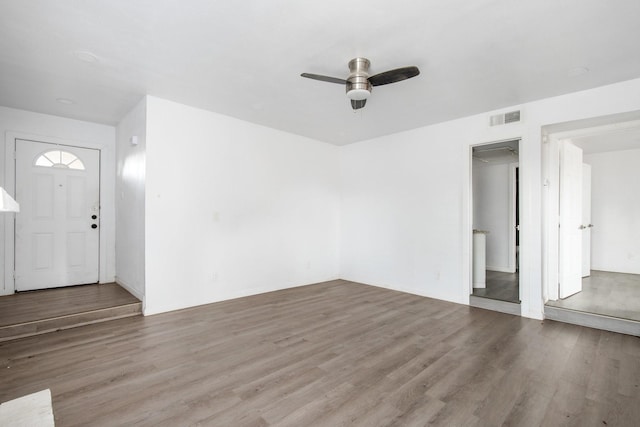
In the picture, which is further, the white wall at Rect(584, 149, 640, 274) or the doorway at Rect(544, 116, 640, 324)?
the white wall at Rect(584, 149, 640, 274)

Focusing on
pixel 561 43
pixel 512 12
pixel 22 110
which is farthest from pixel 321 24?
pixel 22 110

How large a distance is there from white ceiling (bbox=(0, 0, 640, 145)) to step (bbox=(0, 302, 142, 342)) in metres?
2.71

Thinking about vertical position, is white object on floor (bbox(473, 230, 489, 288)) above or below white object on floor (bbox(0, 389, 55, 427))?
above

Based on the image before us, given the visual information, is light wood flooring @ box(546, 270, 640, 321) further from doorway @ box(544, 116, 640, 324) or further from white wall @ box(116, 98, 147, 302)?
white wall @ box(116, 98, 147, 302)

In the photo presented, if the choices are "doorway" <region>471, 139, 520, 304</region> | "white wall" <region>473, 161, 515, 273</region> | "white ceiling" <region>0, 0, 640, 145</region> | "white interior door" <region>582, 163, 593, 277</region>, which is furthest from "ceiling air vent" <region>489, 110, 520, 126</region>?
"white interior door" <region>582, 163, 593, 277</region>

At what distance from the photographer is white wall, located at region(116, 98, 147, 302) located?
13.1ft

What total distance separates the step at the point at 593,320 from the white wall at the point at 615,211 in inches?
152

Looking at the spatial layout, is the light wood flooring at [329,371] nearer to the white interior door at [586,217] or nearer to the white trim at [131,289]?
the white trim at [131,289]

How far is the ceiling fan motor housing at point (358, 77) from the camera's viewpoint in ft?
9.49

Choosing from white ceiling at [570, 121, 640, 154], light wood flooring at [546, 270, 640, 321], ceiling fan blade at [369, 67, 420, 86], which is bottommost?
light wood flooring at [546, 270, 640, 321]

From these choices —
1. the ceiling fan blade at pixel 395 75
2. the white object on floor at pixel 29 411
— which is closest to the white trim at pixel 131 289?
the white object on floor at pixel 29 411

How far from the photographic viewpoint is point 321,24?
7.80ft

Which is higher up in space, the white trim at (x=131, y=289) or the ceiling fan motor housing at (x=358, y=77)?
the ceiling fan motor housing at (x=358, y=77)

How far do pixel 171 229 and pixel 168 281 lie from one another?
0.70m
